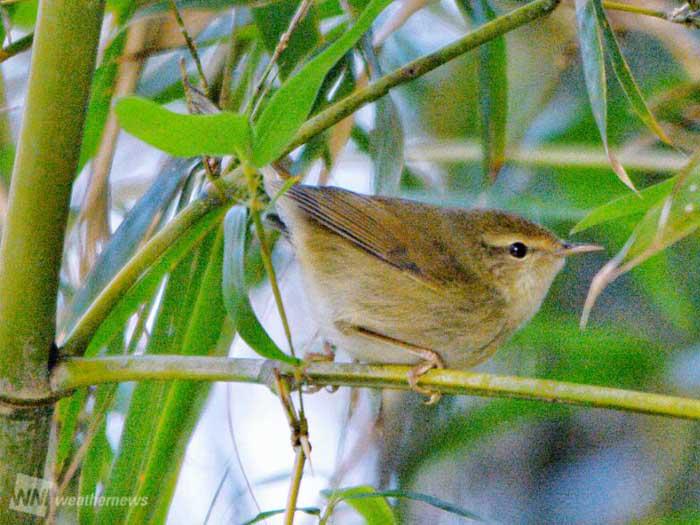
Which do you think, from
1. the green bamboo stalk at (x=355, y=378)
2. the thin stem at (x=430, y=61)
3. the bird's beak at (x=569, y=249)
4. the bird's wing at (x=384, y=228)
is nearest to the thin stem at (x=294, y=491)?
the green bamboo stalk at (x=355, y=378)

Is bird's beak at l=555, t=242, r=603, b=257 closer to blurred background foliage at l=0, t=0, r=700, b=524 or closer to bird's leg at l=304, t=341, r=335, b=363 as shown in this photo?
blurred background foliage at l=0, t=0, r=700, b=524

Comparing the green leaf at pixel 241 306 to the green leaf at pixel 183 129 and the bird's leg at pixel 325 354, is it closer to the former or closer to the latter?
the green leaf at pixel 183 129

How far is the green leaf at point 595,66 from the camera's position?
161cm

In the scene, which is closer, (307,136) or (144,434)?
(307,136)

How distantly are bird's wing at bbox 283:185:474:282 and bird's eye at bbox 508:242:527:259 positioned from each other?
16cm

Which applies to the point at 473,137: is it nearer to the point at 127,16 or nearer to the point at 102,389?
the point at 127,16

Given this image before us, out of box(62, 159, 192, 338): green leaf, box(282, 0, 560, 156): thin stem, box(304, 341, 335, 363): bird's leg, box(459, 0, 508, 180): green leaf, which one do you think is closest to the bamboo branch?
box(282, 0, 560, 156): thin stem

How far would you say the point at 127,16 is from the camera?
85.1 inches

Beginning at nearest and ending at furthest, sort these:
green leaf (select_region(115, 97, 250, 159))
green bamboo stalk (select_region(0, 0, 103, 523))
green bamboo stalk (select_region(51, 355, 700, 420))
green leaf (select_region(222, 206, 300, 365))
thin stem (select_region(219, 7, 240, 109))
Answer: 1. green leaf (select_region(115, 97, 250, 159))
2. green bamboo stalk (select_region(51, 355, 700, 420))
3. green bamboo stalk (select_region(0, 0, 103, 523))
4. green leaf (select_region(222, 206, 300, 365))
5. thin stem (select_region(219, 7, 240, 109))

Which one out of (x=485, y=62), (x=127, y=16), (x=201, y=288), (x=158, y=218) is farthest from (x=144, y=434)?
(x=485, y=62)

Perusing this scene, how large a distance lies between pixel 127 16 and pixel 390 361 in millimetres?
1005

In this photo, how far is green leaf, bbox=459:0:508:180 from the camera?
92.6 inches

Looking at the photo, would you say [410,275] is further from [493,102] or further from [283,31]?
[283,31]

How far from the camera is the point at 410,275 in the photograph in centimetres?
254
